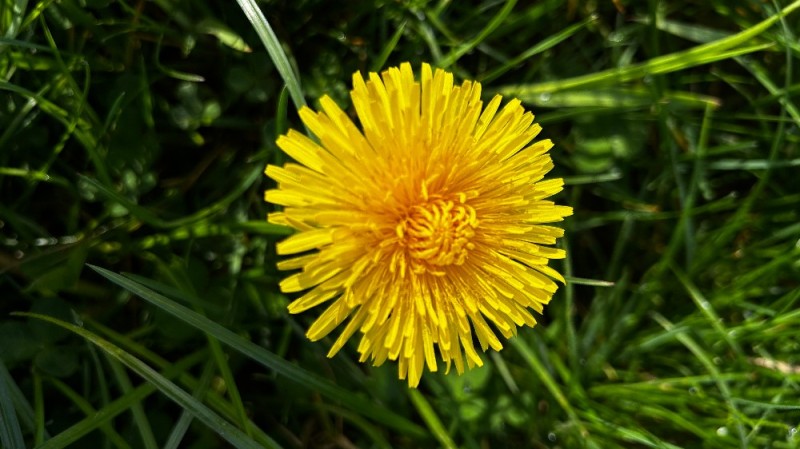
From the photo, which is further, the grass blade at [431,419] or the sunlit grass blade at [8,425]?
the grass blade at [431,419]

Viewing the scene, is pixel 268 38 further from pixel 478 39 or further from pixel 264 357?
pixel 264 357

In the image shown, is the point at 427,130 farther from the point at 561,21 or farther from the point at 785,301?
the point at 785,301

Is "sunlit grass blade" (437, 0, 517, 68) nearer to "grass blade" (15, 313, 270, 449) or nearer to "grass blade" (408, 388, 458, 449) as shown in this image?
"grass blade" (408, 388, 458, 449)

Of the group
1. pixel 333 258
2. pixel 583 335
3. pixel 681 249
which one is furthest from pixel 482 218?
pixel 681 249

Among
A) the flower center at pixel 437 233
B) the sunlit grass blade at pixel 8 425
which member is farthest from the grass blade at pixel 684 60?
the sunlit grass blade at pixel 8 425

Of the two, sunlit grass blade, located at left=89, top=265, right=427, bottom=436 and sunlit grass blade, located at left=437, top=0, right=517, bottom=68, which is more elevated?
sunlit grass blade, located at left=437, top=0, right=517, bottom=68

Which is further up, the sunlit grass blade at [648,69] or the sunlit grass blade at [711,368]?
the sunlit grass blade at [648,69]

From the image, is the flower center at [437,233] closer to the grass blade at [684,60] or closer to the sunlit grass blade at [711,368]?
the grass blade at [684,60]

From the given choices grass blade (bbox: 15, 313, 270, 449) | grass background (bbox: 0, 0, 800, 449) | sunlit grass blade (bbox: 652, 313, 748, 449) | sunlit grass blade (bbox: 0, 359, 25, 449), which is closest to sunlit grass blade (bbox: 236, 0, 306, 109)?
grass background (bbox: 0, 0, 800, 449)
